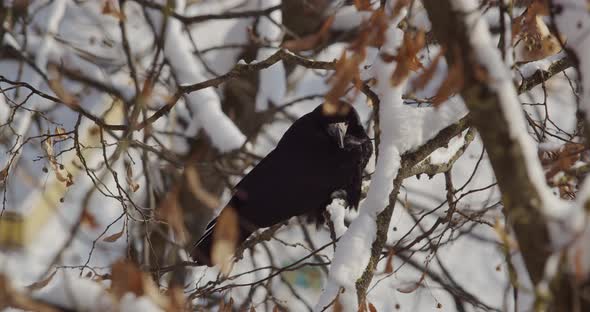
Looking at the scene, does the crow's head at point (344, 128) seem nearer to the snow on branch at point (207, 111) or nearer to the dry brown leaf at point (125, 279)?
the snow on branch at point (207, 111)

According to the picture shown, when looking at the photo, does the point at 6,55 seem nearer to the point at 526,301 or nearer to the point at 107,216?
the point at 107,216

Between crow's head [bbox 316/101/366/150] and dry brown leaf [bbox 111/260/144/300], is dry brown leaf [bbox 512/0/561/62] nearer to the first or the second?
crow's head [bbox 316/101/366/150]

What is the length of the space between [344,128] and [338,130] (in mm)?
67

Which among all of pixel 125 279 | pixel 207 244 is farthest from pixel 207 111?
pixel 125 279

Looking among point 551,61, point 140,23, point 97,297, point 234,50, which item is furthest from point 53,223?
point 97,297

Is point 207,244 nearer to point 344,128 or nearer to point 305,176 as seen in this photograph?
point 305,176

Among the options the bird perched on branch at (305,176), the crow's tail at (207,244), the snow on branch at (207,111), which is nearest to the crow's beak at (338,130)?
the bird perched on branch at (305,176)

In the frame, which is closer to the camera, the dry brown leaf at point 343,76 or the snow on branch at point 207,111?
the dry brown leaf at point 343,76

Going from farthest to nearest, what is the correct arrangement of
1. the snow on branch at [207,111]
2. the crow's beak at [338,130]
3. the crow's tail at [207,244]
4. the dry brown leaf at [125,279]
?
1. the snow on branch at [207,111]
2. the crow's beak at [338,130]
3. the crow's tail at [207,244]
4. the dry brown leaf at [125,279]

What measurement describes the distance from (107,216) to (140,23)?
2.00m

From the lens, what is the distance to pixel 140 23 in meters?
7.72

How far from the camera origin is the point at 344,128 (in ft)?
14.1

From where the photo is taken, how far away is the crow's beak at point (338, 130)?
13.8ft

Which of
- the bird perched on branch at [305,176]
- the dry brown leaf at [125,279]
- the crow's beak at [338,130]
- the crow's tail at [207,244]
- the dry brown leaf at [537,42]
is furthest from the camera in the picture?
the crow's beak at [338,130]
